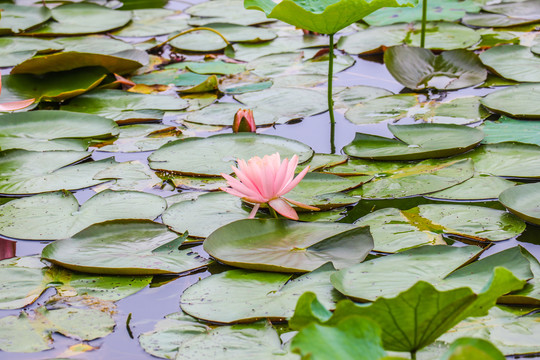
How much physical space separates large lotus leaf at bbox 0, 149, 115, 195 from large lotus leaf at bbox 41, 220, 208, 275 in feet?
1.27

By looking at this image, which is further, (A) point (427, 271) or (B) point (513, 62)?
(B) point (513, 62)

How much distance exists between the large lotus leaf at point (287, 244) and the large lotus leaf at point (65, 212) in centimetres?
31

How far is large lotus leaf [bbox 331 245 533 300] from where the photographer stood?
1418mm

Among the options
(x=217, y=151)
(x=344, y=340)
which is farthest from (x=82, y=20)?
(x=344, y=340)

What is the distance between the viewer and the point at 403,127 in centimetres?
229

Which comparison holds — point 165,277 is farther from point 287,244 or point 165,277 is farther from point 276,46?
point 276,46

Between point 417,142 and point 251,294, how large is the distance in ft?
3.21

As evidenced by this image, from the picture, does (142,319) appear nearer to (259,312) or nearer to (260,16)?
(259,312)

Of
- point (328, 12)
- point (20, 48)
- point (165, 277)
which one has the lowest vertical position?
point (165, 277)

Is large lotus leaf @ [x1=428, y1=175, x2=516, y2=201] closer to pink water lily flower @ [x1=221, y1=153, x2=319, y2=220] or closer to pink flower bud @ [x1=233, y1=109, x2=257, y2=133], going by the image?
pink water lily flower @ [x1=221, y1=153, x2=319, y2=220]

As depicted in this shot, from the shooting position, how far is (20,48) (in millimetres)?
3408

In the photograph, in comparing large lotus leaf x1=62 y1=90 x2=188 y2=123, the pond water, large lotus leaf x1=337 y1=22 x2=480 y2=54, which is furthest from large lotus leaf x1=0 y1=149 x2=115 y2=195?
large lotus leaf x1=337 y1=22 x2=480 y2=54

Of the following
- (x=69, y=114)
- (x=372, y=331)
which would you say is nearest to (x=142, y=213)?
(x=69, y=114)

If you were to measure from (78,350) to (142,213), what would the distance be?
0.61 m
